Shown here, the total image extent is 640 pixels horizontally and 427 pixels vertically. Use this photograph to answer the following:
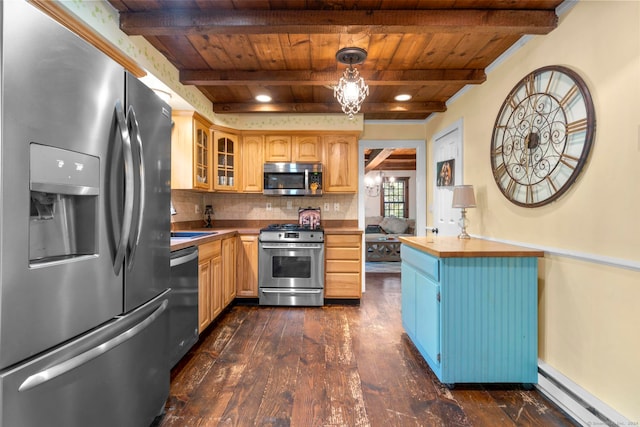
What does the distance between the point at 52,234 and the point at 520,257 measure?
2.36 metres

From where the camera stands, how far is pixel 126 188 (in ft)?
4.06

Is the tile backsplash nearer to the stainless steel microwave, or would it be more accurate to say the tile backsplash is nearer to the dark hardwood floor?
the stainless steel microwave

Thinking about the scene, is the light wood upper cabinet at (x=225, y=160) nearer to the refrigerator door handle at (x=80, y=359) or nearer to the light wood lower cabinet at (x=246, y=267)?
the light wood lower cabinet at (x=246, y=267)

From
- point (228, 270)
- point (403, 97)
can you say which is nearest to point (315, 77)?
point (403, 97)

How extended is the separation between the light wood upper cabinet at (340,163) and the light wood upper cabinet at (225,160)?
1.16m

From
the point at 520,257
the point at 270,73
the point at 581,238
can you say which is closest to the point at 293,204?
the point at 270,73

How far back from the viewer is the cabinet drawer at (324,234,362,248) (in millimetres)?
3607

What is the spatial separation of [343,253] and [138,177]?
8.57 ft

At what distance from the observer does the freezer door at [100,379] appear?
0.88 m

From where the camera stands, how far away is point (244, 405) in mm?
1773

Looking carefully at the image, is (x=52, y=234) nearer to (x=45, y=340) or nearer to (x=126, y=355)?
(x=45, y=340)

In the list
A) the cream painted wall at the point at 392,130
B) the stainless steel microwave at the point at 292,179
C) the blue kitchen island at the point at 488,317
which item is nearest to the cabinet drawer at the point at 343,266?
the stainless steel microwave at the point at 292,179

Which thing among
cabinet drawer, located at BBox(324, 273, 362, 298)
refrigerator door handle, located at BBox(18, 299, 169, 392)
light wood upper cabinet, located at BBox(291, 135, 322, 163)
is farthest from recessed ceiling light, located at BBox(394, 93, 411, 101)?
refrigerator door handle, located at BBox(18, 299, 169, 392)

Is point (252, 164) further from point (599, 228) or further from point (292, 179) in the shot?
point (599, 228)
